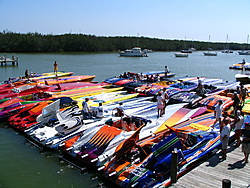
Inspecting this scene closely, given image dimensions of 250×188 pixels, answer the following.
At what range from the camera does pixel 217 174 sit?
7.71 m

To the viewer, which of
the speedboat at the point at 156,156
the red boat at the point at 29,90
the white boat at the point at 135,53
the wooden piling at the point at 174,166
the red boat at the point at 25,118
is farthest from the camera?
the white boat at the point at 135,53

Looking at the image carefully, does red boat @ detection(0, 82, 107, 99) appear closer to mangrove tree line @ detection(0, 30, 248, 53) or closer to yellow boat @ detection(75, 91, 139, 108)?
yellow boat @ detection(75, 91, 139, 108)

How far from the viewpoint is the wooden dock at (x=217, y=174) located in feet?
23.9

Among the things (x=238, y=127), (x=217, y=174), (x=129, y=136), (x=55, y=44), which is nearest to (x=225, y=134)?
(x=238, y=127)

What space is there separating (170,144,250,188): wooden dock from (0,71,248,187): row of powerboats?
34cm

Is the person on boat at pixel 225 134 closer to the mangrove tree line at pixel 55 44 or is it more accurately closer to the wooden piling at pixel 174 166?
the wooden piling at pixel 174 166

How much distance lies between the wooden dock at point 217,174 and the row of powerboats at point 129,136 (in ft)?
1.13

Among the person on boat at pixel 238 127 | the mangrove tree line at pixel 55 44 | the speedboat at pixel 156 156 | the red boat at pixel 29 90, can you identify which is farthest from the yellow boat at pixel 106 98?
the mangrove tree line at pixel 55 44

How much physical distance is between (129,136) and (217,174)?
3.47 m

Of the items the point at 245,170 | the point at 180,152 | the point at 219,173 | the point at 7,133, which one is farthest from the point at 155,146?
the point at 7,133

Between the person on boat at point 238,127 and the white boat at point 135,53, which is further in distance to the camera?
the white boat at point 135,53

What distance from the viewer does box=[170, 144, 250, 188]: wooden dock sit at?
286 inches

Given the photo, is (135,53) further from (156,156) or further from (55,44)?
(156,156)

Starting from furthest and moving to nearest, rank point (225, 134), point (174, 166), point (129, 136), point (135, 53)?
point (135, 53) → point (129, 136) → point (225, 134) → point (174, 166)
